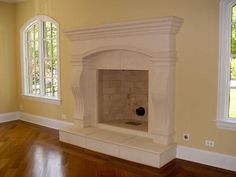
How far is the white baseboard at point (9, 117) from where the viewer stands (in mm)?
6373

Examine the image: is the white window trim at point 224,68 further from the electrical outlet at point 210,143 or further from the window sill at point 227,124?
the electrical outlet at point 210,143

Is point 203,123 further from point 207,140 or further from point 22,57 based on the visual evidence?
point 22,57

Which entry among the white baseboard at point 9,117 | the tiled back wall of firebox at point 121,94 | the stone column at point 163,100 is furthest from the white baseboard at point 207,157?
the white baseboard at point 9,117

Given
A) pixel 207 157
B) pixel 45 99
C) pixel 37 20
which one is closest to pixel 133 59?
pixel 207 157

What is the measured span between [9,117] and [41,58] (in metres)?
1.88

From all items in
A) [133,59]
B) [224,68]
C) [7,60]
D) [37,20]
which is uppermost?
[37,20]

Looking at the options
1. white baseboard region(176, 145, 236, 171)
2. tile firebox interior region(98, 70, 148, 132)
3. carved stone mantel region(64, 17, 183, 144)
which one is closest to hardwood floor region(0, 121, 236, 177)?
white baseboard region(176, 145, 236, 171)

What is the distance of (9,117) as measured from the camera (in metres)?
6.52

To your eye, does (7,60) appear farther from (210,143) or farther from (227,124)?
(227,124)

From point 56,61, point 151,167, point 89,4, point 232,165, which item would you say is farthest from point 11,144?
point 232,165

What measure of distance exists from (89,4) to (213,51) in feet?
8.56

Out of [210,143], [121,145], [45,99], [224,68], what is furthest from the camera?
[45,99]

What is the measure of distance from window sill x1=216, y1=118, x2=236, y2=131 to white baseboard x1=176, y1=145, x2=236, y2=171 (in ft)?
1.30

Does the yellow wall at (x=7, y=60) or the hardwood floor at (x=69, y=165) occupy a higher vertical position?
the yellow wall at (x=7, y=60)
